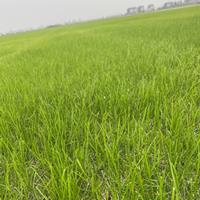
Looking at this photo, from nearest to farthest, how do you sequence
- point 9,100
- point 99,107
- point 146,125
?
point 146,125
point 99,107
point 9,100

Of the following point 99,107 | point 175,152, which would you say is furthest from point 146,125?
point 99,107

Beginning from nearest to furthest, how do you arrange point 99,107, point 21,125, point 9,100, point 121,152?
point 121,152
point 21,125
point 99,107
point 9,100

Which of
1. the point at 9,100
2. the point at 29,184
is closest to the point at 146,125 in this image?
the point at 29,184

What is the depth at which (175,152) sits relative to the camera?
36.0 inches

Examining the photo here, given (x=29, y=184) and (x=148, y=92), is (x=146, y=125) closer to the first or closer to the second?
(x=148, y=92)

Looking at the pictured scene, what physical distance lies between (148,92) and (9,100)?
3.62ft

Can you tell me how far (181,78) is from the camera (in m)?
1.85

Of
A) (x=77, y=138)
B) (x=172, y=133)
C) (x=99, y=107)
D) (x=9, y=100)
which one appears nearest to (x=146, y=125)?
(x=172, y=133)

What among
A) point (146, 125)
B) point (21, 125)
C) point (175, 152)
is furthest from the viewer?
point (21, 125)

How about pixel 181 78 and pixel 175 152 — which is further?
pixel 181 78

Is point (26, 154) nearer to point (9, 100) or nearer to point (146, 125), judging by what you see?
point (146, 125)

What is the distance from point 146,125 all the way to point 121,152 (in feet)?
0.69

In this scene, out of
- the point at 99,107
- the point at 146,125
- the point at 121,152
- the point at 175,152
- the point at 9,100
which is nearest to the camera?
the point at 175,152

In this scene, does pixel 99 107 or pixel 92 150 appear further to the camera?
pixel 99 107
